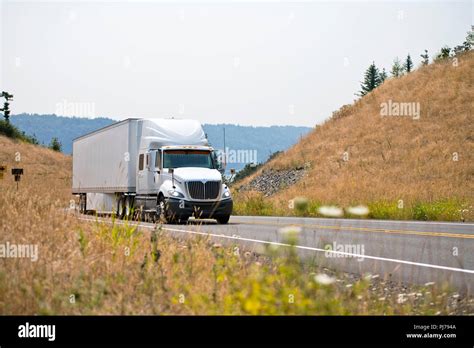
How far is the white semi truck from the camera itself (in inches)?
963

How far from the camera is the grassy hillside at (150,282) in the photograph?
21.0 feet

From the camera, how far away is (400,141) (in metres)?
62.2

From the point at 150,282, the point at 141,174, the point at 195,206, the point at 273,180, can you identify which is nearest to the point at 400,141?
the point at 273,180

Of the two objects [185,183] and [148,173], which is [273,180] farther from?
[185,183]

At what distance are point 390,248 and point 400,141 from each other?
48.8 m

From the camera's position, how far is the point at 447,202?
29844mm

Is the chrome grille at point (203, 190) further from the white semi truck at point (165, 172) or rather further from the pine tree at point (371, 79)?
the pine tree at point (371, 79)

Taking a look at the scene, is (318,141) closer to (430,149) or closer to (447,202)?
(430,149)

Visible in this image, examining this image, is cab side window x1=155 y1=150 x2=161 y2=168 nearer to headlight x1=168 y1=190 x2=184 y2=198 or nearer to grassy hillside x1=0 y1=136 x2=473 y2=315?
headlight x1=168 y1=190 x2=184 y2=198

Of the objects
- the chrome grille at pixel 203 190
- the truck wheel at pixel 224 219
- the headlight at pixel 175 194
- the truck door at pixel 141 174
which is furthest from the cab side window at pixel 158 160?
the truck wheel at pixel 224 219

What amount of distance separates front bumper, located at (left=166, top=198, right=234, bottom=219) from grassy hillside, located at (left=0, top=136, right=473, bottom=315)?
12.1 m

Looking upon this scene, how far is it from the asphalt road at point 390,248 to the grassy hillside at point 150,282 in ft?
2.82
